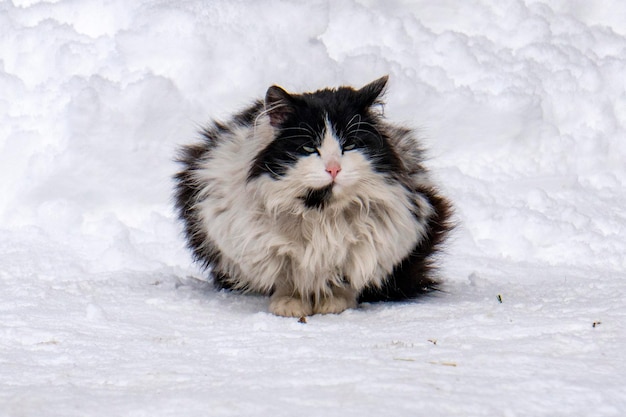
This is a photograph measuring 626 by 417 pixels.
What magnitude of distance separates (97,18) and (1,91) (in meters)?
0.94

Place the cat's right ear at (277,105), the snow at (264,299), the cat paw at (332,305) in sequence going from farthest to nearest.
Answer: the cat paw at (332,305) → the cat's right ear at (277,105) → the snow at (264,299)

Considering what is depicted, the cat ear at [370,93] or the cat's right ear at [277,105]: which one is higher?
the cat ear at [370,93]

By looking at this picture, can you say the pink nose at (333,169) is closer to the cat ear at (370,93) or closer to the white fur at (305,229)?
the white fur at (305,229)

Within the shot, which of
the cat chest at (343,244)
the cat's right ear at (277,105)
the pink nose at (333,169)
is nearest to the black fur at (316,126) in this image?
the cat's right ear at (277,105)

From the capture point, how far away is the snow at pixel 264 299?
3.08m

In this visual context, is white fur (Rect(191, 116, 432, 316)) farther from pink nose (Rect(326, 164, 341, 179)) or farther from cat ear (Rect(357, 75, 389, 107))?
cat ear (Rect(357, 75, 389, 107))

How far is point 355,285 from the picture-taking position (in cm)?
450

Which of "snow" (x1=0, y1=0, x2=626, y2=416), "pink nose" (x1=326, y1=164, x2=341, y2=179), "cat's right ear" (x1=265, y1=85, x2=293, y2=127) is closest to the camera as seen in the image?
"snow" (x1=0, y1=0, x2=626, y2=416)

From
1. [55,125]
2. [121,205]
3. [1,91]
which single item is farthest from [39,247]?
[1,91]

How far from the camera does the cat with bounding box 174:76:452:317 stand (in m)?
4.24

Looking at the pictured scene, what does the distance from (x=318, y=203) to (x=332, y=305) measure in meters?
0.46

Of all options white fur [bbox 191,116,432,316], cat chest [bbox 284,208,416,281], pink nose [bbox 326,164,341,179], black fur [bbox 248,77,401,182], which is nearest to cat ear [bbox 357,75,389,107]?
black fur [bbox 248,77,401,182]

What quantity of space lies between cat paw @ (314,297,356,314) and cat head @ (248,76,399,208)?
447mm

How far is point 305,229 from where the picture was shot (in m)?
4.40
